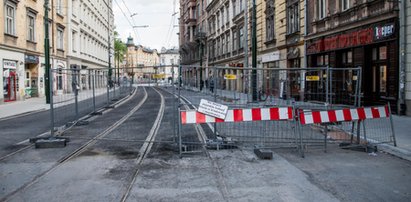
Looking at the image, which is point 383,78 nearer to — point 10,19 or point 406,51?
point 406,51

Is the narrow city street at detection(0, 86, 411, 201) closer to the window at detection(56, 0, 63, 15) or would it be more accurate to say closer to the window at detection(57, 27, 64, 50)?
the window at detection(57, 27, 64, 50)

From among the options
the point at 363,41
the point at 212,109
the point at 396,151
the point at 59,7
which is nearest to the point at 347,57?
the point at 363,41

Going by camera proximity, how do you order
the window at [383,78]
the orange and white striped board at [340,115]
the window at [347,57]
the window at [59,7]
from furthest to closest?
1. the window at [59,7]
2. the window at [347,57]
3. the window at [383,78]
4. the orange and white striped board at [340,115]

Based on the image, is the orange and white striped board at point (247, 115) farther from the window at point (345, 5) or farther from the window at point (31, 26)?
the window at point (31, 26)

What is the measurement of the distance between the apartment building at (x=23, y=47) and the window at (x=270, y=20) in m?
16.7

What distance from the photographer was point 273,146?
8.48 metres

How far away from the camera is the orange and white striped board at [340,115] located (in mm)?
8078

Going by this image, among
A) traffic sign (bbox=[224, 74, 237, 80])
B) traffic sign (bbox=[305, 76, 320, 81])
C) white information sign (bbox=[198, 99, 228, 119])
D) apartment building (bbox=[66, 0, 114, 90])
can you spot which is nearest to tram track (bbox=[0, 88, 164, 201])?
white information sign (bbox=[198, 99, 228, 119])

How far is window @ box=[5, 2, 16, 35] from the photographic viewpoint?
2420 cm

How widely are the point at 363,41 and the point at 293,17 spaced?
810cm

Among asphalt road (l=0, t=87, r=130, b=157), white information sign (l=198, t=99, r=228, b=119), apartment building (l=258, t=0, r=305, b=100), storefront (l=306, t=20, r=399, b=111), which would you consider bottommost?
asphalt road (l=0, t=87, r=130, b=157)

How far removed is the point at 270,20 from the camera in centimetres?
2753

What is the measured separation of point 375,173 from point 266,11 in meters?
23.0

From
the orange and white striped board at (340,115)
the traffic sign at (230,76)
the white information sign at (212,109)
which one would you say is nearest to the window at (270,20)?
the traffic sign at (230,76)
